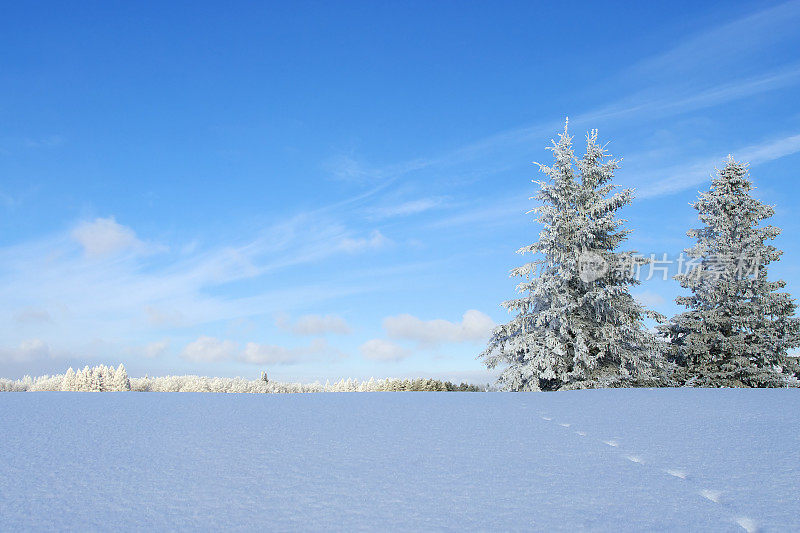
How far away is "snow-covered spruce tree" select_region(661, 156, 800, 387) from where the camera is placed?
17.9 meters

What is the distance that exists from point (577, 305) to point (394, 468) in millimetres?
12918

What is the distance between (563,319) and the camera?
16141 mm

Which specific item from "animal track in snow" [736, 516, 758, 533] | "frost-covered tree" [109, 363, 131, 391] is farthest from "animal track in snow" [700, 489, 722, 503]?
"frost-covered tree" [109, 363, 131, 391]

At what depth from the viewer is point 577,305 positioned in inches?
650

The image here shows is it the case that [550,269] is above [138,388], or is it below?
above

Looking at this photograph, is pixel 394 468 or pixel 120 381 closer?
pixel 394 468

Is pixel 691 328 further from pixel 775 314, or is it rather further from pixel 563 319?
pixel 563 319

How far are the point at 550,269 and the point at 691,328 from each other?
18.8 ft

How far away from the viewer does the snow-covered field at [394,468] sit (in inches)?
144

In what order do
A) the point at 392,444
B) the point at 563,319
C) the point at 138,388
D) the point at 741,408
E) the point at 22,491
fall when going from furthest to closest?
the point at 563,319, the point at 138,388, the point at 741,408, the point at 392,444, the point at 22,491

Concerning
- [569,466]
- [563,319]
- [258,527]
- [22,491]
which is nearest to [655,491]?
[569,466]

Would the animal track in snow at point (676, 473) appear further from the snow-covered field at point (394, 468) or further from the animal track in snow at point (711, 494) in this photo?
the animal track in snow at point (711, 494)

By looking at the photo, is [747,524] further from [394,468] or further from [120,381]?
[120,381]

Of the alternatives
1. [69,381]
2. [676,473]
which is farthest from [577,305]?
[69,381]
